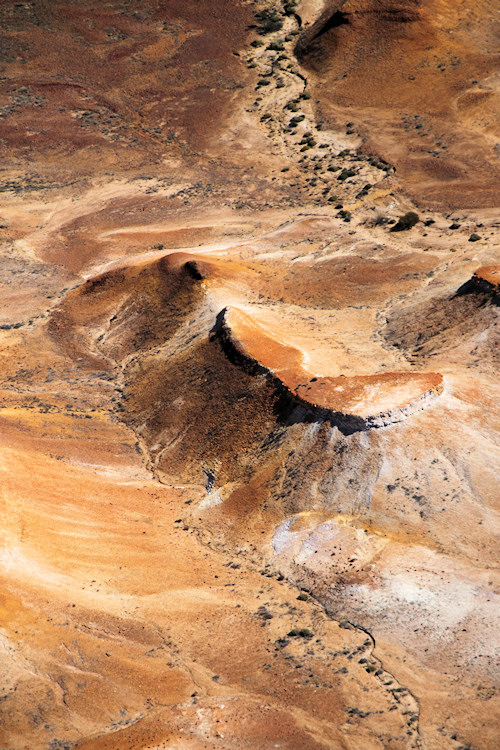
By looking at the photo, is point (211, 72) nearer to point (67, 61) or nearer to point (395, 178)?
point (67, 61)

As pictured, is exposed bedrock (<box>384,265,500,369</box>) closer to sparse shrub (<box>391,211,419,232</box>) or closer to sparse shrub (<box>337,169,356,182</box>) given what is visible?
sparse shrub (<box>391,211,419,232</box>)

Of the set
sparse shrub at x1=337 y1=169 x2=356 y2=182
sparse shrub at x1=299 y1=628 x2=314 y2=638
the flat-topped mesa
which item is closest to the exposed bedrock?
the flat-topped mesa

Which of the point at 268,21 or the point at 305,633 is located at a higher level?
the point at 268,21

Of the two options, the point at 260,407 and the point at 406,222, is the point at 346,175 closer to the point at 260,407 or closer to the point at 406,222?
the point at 406,222

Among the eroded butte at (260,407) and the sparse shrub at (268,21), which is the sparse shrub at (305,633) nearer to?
the eroded butte at (260,407)

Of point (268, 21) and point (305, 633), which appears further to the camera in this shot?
point (268, 21)

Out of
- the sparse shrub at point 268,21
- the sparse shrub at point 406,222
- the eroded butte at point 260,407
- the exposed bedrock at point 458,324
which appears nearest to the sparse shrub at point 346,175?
the eroded butte at point 260,407

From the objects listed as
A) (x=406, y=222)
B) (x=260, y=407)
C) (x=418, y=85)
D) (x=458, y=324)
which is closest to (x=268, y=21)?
(x=418, y=85)
